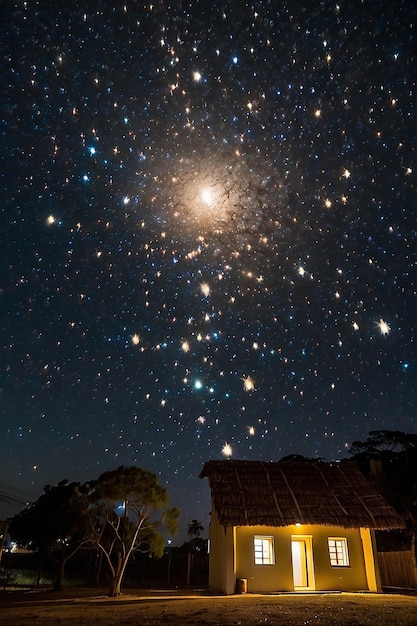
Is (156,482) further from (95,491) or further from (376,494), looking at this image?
(376,494)

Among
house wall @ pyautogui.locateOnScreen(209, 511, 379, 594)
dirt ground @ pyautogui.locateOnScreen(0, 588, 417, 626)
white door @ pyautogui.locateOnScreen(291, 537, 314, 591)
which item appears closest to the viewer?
dirt ground @ pyautogui.locateOnScreen(0, 588, 417, 626)

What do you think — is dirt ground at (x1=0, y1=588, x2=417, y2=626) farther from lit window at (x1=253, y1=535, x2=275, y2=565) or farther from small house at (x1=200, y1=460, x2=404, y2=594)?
lit window at (x1=253, y1=535, x2=275, y2=565)

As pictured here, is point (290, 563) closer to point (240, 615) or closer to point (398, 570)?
point (398, 570)

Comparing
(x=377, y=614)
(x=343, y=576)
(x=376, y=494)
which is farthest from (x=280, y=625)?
(x=376, y=494)

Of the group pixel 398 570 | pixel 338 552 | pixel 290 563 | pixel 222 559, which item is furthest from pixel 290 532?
pixel 398 570

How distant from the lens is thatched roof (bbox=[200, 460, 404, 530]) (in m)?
15.8

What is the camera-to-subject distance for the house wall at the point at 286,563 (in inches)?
617

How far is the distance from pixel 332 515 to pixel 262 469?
138 inches


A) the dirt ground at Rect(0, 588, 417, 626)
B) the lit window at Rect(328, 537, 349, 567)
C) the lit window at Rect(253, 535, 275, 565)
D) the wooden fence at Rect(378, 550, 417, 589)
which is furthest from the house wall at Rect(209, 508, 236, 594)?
the wooden fence at Rect(378, 550, 417, 589)

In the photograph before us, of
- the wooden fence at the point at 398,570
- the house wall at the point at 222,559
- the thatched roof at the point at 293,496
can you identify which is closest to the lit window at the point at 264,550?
the house wall at the point at 222,559

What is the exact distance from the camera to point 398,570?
20.1 meters

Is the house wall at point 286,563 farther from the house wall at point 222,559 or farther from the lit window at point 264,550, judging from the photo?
the lit window at point 264,550

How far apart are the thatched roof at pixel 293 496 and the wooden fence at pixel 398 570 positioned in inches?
175

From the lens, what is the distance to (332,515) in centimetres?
1619
